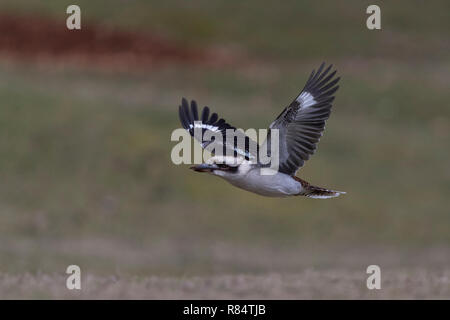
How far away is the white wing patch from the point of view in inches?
437

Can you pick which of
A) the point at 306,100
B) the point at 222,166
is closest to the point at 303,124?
the point at 306,100

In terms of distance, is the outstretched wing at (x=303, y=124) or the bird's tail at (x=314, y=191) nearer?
the outstretched wing at (x=303, y=124)

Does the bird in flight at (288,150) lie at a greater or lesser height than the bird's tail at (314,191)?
greater

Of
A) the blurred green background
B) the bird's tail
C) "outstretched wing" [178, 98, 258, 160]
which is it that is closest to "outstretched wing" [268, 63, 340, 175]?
the bird's tail

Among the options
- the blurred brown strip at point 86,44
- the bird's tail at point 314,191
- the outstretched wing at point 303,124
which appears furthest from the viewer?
the blurred brown strip at point 86,44

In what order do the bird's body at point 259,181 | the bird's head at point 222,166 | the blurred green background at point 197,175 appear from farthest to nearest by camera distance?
1. the blurred green background at point 197,175
2. the bird's body at point 259,181
3. the bird's head at point 222,166

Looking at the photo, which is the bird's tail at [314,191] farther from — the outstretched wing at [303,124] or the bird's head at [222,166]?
the bird's head at [222,166]

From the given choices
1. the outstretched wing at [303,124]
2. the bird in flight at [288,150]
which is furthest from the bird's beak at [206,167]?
the outstretched wing at [303,124]

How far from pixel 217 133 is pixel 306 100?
57.5 inches

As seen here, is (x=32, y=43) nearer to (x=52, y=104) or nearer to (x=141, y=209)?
(x=52, y=104)

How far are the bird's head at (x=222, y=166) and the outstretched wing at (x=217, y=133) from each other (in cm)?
44

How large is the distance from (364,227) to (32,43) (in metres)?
16.3

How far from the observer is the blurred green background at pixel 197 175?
2188cm

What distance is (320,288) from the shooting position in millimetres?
13664
